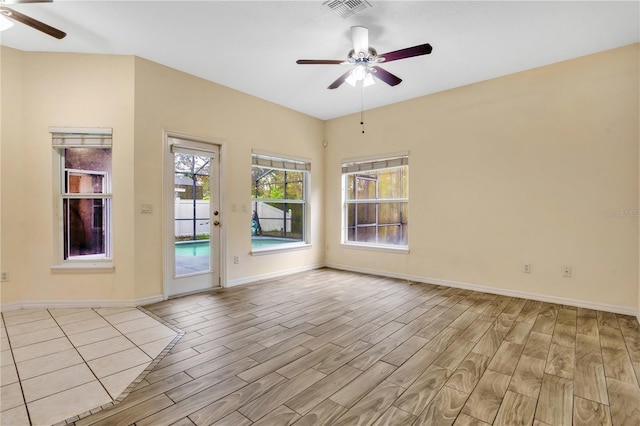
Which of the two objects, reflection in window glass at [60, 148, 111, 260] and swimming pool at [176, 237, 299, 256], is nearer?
reflection in window glass at [60, 148, 111, 260]

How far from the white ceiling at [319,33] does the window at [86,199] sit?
116cm

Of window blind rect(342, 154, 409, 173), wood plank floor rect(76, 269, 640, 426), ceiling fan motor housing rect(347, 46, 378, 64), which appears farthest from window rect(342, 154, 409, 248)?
ceiling fan motor housing rect(347, 46, 378, 64)

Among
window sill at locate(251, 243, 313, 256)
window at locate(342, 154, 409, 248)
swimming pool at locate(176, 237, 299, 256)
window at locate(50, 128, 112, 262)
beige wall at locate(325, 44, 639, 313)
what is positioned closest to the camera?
beige wall at locate(325, 44, 639, 313)

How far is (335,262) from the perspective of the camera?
19.4 ft

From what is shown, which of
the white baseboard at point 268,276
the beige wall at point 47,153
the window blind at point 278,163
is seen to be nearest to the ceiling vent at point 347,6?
the beige wall at point 47,153

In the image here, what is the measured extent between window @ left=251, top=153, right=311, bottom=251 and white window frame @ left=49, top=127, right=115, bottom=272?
6.27 ft

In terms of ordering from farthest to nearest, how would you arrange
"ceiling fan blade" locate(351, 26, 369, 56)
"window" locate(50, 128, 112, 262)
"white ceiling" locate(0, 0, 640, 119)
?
"window" locate(50, 128, 112, 262)
"ceiling fan blade" locate(351, 26, 369, 56)
"white ceiling" locate(0, 0, 640, 119)

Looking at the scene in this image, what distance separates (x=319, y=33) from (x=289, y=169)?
8.56 ft

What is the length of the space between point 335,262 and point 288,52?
3765 millimetres

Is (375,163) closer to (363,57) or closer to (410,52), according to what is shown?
(363,57)

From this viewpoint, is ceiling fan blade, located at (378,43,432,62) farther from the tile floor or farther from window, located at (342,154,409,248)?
the tile floor

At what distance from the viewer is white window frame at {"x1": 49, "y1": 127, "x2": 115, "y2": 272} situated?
359cm

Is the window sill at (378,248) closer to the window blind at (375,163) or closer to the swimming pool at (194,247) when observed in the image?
the window blind at (375,163)

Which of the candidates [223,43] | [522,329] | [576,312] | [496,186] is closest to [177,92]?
[223,43]
